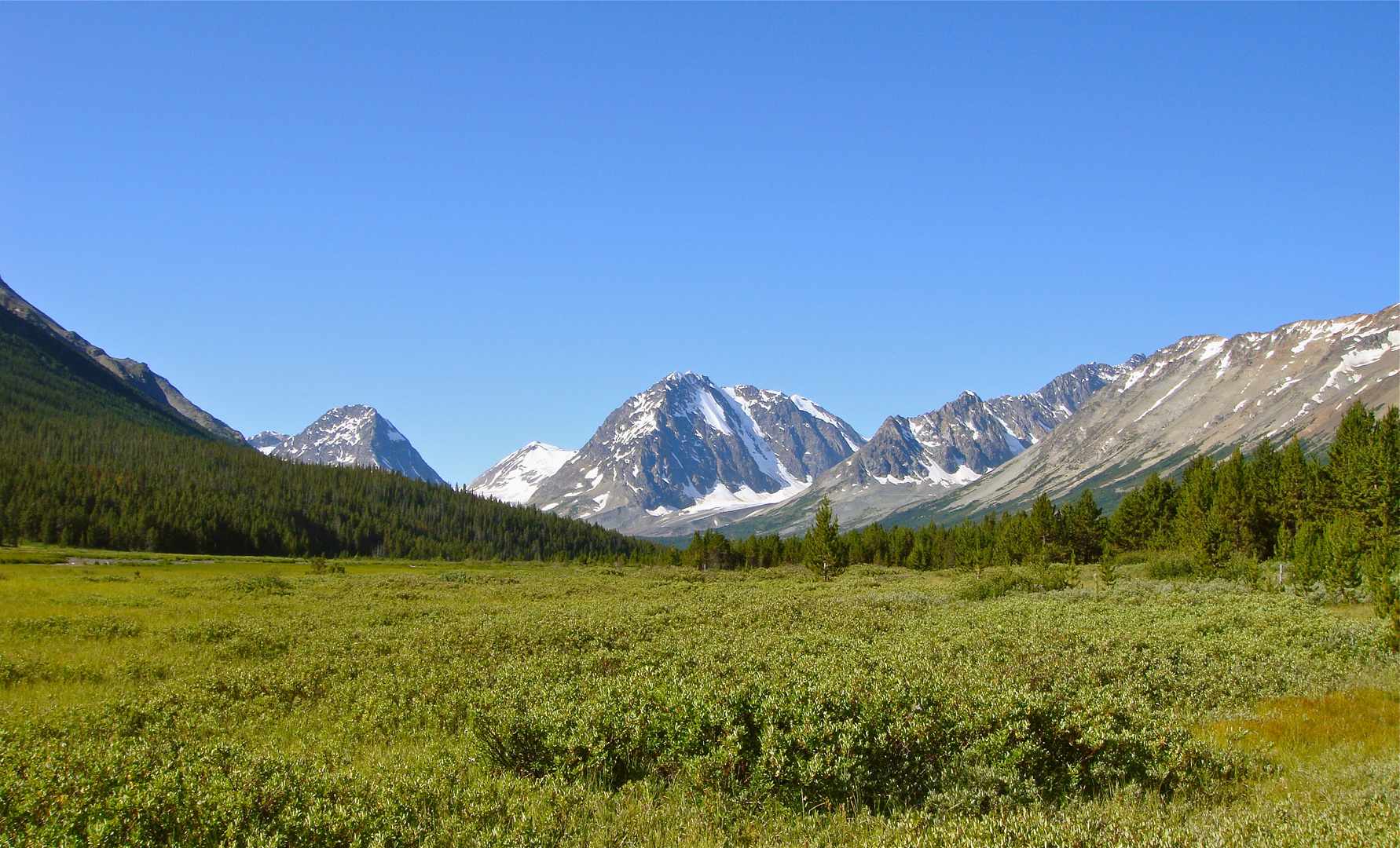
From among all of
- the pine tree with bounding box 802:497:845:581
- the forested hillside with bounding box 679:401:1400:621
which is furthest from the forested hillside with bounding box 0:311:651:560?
the forested hillside with bounding box 679:401:1400:621

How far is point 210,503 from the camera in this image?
129m

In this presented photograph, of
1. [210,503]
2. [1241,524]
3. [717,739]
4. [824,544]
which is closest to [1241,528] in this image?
[1241,524]

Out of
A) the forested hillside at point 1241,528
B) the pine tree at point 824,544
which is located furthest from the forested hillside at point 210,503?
the forested hillside at point 1241,528

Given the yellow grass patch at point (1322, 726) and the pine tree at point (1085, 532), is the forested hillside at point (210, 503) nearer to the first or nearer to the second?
the pine tree at point (1085, 532)

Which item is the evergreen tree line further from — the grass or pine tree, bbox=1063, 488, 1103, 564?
the grass

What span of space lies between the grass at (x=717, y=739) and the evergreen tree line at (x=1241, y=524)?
1640 cm

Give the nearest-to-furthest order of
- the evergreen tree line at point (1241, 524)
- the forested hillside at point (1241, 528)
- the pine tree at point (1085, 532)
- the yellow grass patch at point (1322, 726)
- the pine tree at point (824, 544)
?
the yellow grass patch at point (1322, 726), the forested hillside at point (1241, 528), the evergreen tree line at point (1241, 524), the pine tree at point (824, 544), the pine tree at point (1085, 532)

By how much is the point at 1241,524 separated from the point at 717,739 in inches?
3026

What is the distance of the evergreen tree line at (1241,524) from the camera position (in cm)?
4059

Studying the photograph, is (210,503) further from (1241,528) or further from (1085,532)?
(1241,528)

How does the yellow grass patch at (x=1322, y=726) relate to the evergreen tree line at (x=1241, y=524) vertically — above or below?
below

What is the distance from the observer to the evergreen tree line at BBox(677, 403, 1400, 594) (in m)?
40.6

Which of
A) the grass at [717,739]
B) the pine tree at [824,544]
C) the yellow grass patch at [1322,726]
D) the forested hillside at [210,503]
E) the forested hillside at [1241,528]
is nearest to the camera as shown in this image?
the grass at [717,739]

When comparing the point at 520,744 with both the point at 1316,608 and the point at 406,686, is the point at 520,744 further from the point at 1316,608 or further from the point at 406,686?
the point at 1316,608
